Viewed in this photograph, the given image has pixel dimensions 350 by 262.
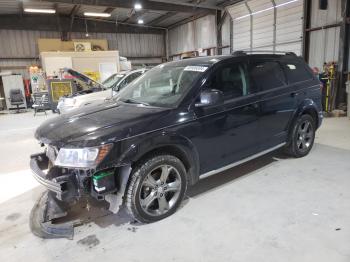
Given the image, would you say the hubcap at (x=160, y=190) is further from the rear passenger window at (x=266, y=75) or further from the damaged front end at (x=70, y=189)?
the rear passenger window at (x=266, y=75)

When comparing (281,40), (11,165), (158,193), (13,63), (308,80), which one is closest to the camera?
(158,193)

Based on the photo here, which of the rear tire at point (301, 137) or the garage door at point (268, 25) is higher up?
the garage door at point (268, 25)

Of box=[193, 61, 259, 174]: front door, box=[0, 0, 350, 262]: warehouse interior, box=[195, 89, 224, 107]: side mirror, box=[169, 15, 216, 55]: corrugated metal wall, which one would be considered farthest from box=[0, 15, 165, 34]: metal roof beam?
box=[195, 89, 224, 107]: side mirror

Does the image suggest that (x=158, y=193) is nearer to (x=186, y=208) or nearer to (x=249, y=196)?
Result: (x=186, y=208)

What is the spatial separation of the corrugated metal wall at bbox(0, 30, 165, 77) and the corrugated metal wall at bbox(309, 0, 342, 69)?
11033 millimetres

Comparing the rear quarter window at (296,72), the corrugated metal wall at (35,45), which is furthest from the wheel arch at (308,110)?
the corrugated metal wall at (35,45)

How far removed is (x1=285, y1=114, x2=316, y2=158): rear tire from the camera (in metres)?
3.85

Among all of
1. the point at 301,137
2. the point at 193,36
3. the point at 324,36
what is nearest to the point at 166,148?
the point at 301,137

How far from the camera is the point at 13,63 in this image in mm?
14867

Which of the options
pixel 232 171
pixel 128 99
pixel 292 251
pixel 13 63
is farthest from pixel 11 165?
pixel 13 63

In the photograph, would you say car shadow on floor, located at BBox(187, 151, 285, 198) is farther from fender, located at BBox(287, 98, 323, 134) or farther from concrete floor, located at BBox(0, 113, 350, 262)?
fender, located at BBox(287, 98, 323, 134)

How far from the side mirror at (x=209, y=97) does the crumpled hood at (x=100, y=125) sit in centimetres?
37

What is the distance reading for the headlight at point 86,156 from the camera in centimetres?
217

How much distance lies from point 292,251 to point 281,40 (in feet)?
31.4
